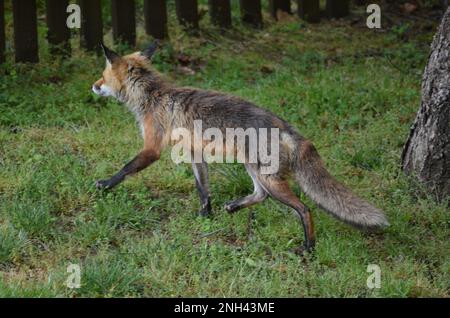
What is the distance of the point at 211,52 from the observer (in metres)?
9.66

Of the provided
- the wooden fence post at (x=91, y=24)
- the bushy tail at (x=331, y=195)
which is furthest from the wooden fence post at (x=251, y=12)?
the bushy tail at (x=331, y=195)

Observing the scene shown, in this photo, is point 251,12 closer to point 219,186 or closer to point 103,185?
point 219,186

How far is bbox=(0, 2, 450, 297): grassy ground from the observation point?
203 inches

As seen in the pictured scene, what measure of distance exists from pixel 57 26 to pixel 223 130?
3.83 metres

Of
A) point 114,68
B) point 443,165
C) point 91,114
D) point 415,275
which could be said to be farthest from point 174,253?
point 91,114

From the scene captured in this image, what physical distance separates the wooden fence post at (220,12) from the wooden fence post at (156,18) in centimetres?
71

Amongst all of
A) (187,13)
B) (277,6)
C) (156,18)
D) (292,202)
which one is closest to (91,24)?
(156,18)

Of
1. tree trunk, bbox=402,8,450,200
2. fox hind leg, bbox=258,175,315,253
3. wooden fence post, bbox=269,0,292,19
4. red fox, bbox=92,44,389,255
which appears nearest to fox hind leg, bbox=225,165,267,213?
red fox, bbox=92,44,389,255

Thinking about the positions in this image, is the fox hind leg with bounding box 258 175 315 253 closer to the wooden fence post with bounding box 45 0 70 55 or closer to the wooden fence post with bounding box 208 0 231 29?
the wooden fence post with bounding box 45 0 70 55

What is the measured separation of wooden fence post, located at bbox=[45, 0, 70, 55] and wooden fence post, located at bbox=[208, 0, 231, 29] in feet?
6.48

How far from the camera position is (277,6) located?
1060 cm

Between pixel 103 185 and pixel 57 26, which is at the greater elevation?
pixel 57 26

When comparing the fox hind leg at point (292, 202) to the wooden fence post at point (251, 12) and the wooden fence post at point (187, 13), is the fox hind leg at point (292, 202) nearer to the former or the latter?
the wooden fence post at point (187, 13)

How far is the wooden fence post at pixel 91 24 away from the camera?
9133 mm
